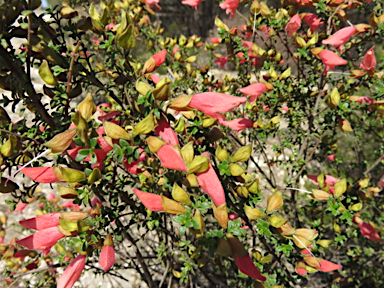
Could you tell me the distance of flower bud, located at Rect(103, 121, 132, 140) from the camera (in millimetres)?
489

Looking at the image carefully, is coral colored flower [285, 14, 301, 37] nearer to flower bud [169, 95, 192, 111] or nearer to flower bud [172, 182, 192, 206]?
flower bud [169, 95, 192, 111]

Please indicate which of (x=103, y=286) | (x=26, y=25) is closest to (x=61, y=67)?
(x=26, y=25)

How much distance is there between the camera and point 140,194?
504 mm

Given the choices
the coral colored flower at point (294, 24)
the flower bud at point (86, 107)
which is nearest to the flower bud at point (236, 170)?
the flower bud at point (86, 107)

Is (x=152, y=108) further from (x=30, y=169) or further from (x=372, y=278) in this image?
Result: (x=372, y=278)

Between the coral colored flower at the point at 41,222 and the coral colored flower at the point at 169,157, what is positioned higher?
the coral colored flower at the point at 169,157

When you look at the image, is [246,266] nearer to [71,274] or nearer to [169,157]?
[169,157]

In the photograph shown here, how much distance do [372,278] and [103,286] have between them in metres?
1.82

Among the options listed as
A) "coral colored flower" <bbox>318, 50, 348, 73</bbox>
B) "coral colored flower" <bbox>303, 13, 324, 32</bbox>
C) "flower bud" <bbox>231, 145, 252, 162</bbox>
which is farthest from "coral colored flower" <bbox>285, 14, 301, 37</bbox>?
"flower bud" <bbox>231, 145, 252, 162</bbox>

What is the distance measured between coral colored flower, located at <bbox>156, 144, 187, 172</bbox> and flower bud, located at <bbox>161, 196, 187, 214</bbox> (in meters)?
0.06

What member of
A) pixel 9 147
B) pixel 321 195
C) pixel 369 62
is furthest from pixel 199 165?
pixel 369 62

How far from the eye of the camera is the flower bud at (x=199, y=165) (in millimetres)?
480

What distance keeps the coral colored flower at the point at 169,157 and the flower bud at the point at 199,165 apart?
0.08 feet

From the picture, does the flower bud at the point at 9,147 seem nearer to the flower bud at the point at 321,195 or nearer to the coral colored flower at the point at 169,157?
the coral colored flower at the point at 169,157
